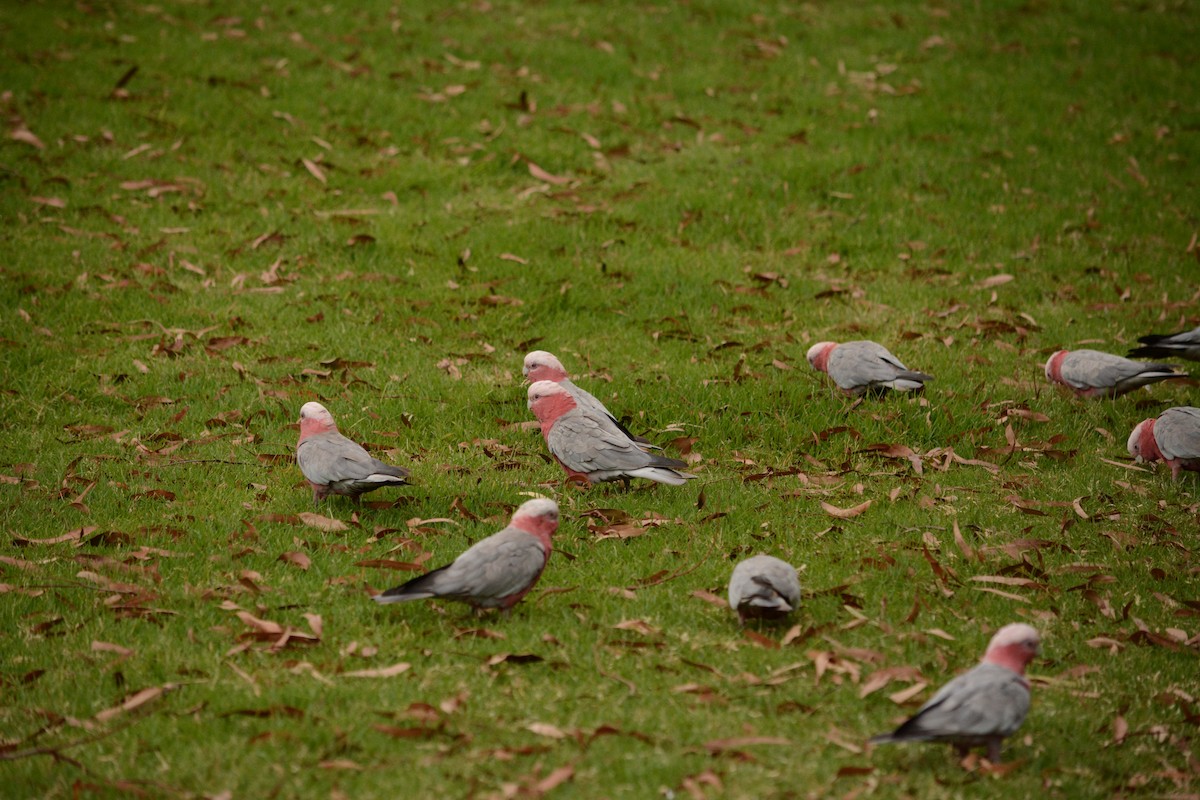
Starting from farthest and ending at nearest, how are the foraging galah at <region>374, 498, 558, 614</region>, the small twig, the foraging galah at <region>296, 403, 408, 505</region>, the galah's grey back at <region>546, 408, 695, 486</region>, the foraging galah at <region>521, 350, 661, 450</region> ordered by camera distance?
the foraging galah at <region>521, 350, 661, 450</region> < the galah's grey back at <region>546, 408, 695, 486</region> < the foraging galah at <region>296, 403, 408, 505</region> < the small twig < the foraging galah at <region>374, 498, 558, 614</region>

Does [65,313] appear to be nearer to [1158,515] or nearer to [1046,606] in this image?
[1046,606]

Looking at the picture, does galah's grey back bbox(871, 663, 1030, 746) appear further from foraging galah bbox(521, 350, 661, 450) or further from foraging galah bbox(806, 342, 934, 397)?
foraging galah bbox(806, 342, 934, 397)

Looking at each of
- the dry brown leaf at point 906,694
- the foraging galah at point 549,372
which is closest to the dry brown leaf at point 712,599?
the dry brown leaf at point 906,694

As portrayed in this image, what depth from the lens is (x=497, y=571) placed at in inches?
211

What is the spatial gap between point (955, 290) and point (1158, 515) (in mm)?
4176

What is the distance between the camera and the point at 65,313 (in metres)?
9.40

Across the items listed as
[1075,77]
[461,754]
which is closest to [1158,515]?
[461,754]

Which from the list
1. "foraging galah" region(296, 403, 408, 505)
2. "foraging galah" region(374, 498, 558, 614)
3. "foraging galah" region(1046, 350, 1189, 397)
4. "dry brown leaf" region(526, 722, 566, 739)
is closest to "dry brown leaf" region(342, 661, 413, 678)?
"foraging galah" region(374, 498, 558, 614)

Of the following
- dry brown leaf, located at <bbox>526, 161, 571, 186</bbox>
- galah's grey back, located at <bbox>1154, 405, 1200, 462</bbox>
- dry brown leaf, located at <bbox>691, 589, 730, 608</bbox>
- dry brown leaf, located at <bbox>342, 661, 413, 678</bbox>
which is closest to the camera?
dry brown leaf, located at <bbox>342, 661, 413, 678</bbox>

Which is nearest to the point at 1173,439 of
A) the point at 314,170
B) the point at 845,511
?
the point at 845,511

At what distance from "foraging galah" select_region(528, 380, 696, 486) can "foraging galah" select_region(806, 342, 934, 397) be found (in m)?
2.04

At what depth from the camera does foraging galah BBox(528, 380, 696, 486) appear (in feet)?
22.4

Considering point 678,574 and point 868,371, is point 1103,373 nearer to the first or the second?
point 868,371

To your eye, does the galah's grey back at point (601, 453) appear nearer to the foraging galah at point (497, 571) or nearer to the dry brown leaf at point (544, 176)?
the foraging galah at point (497, 571)
